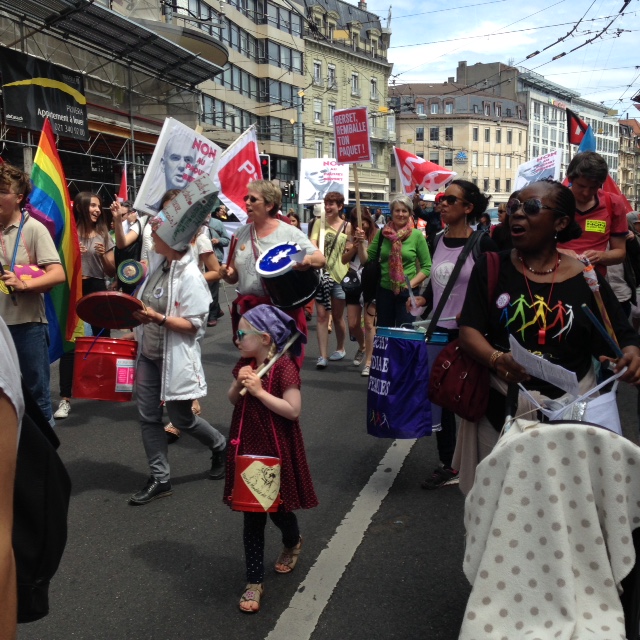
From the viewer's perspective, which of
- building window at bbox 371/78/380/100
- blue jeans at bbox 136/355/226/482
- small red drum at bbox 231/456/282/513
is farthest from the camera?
building window at bbox 371/78/380/100

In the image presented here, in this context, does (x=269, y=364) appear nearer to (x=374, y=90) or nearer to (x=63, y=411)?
(x=63, y=411)

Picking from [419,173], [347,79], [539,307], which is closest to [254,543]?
[539,307]

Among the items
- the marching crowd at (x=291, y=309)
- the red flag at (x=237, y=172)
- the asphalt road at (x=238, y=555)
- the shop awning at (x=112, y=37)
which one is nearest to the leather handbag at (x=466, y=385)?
the marching crowd at (x=291, y=309)

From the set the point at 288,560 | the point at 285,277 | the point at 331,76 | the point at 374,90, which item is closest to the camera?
the point at 288,560

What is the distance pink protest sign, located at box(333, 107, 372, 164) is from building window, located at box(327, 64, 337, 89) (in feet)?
177

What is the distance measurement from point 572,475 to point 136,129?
21.8 meters

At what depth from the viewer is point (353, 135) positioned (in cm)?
902

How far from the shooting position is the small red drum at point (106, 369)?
16.0 ft

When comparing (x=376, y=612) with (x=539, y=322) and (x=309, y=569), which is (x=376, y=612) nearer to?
(x=309, y=569)

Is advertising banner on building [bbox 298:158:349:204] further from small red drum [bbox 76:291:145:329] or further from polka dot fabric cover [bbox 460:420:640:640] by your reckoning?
polka dot fabric cover [bbox 460:420:640:640]

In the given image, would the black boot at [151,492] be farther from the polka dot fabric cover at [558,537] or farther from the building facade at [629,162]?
the building facade at [629,162]

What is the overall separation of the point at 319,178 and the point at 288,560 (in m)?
10.7

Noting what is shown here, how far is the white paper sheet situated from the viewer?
2396 millimetres

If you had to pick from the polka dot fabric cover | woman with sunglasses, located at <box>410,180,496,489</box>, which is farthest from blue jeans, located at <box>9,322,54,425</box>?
the polka dot fabric cover
